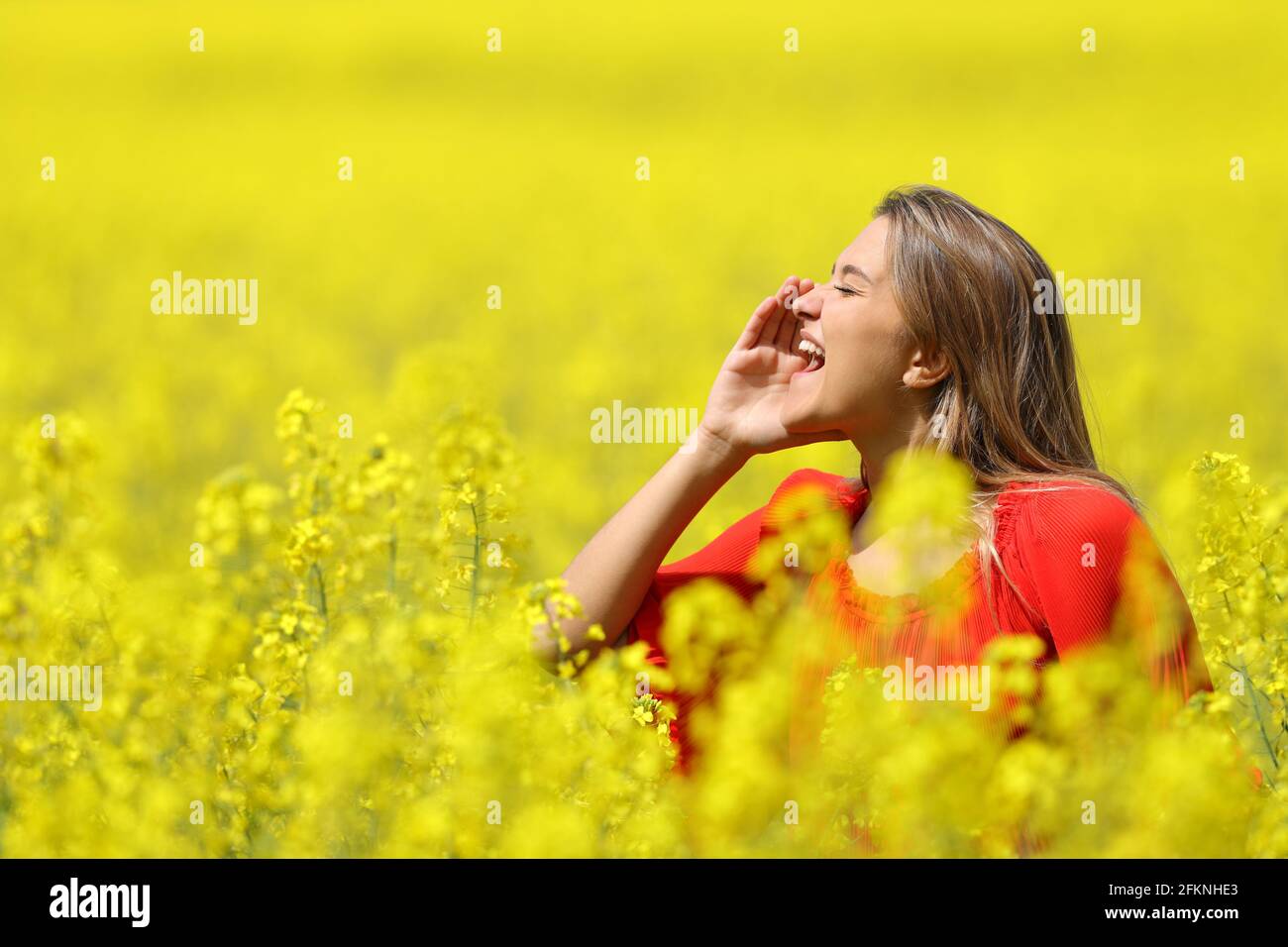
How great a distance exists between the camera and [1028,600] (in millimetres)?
2426

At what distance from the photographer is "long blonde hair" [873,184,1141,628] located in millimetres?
2570

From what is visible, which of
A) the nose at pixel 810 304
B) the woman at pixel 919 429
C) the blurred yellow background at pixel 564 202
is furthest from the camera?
the blurred yellow background at pixel 564 202

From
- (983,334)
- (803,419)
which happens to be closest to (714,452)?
(803,419)

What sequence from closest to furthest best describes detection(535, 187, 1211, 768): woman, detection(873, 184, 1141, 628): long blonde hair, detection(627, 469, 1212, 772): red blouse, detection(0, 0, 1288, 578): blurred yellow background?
detection(627, 469, 1212, 772): red blouse → detection(535, 187, 1211, 768): woman → detection(873, 184, 1141, 628): long blonde hair → detection(0, 0, 1288, 578): blurred yellow background

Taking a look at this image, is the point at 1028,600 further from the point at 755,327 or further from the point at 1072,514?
the point at 755,327

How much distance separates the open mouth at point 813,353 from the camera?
270cm

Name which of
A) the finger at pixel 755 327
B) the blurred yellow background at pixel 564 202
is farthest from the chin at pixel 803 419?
the blurred yellow background at pixel 564 202

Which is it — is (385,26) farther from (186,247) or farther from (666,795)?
(666,795)

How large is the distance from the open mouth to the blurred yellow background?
1.64 feet

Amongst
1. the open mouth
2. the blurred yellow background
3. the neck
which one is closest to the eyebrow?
the open mouth

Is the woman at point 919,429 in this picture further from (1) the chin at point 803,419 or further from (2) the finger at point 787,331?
(2) the finger at point 787,331

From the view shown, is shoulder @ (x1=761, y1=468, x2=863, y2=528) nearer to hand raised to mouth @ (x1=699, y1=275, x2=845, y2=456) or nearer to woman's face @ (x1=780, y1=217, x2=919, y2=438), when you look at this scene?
hand raised to mouth @ (x1=699, y1=275, x2=845, y2=456)

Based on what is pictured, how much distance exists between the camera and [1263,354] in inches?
329

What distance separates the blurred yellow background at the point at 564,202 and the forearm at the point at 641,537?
146mm
